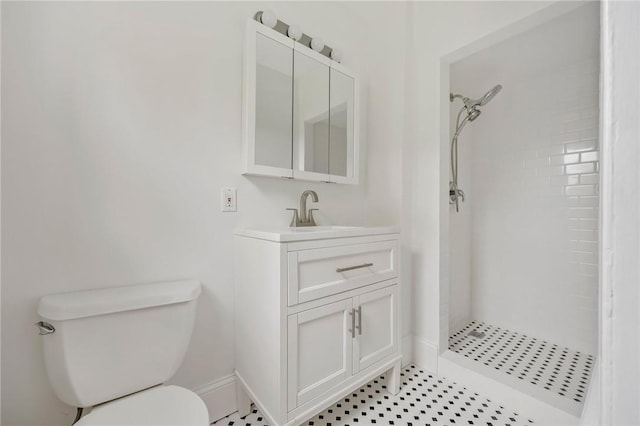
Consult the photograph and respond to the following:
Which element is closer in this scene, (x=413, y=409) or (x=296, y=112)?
(x=413, y=409)

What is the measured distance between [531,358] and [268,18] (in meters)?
2.63

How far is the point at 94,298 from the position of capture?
0.92 metres

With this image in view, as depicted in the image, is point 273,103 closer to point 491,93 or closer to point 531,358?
point 491,93

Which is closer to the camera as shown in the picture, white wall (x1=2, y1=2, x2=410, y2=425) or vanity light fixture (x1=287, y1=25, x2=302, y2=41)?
white wall (x1=2, y1=2, x2=410, y2=425)

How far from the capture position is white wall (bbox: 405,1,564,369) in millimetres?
1681

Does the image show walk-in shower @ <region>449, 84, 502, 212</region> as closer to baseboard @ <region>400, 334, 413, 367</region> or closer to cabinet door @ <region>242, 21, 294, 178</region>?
baseboard @ <region>400, 334, 413, 367</region>

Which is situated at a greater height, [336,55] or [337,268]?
[336,55]

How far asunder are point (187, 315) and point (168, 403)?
0.92ft

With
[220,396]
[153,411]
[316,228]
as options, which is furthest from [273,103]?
[220,396]

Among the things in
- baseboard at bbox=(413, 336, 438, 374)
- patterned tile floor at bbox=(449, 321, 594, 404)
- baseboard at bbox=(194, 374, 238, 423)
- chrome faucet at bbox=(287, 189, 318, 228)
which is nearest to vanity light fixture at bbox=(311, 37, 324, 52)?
chrome faucet at bbox=(287, 189, 318, 228)

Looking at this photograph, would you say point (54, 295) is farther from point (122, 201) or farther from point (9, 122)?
point (9, 122)

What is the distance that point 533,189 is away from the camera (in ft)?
7.26

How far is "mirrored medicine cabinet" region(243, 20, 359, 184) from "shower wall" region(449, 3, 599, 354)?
116 cm

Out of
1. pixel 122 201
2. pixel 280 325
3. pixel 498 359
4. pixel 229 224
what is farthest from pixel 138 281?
pixel 498 359
